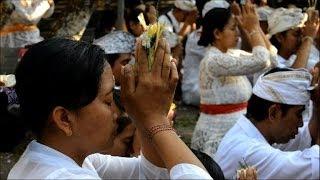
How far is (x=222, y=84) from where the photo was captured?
15.8 feet

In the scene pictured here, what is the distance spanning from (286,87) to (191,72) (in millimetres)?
4804

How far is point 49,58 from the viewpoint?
169 centimetres

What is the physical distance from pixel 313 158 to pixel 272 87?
20.3 inches

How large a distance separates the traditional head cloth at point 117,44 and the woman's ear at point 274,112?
51.9 inches

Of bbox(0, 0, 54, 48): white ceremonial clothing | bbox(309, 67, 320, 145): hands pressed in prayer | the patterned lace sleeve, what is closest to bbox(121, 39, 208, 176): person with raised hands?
bbox(309, 67, 320, 145): hands pressed in prayer

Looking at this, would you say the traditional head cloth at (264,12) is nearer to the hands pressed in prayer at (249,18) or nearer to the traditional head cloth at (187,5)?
the hands pressed in prayer at (249,18)

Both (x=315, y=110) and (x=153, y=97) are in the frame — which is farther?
(x=315, y=110)

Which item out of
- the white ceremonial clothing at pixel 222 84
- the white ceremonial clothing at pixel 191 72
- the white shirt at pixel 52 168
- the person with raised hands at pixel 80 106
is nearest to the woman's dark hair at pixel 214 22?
the white ceremonial clothing at pixel 222 84

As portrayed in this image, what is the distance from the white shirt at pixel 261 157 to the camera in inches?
130

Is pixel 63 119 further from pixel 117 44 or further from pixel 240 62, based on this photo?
pixel 240 62

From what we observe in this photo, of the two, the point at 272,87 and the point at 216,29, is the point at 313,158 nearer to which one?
the point at 272,87

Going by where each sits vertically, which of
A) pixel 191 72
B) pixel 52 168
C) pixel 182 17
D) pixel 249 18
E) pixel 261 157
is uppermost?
pixel 52 168

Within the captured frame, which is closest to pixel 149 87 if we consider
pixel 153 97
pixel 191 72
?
pixel 153 97

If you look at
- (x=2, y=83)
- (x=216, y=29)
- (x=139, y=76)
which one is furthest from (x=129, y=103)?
(x=216, y=29)
